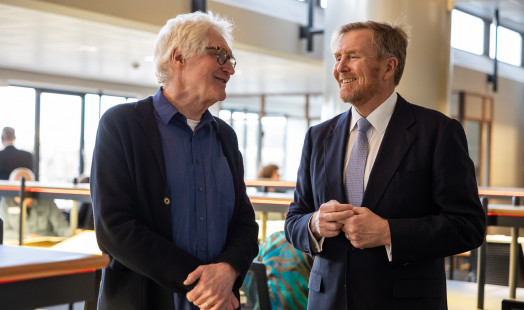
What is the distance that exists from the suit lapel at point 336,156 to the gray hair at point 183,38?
47 centimetres

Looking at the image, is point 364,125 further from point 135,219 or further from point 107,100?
point 107,100

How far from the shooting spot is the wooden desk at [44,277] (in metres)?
1.30

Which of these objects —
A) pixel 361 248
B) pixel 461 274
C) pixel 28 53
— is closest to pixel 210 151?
pixel 361 248

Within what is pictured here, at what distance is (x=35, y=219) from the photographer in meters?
4.96

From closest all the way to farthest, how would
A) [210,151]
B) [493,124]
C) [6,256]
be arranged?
[6,256] < [210,151] < [493,124]

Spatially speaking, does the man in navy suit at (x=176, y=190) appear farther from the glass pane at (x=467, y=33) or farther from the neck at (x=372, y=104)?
the glass pane at (x=467, y=33)

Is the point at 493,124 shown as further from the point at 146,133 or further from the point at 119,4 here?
the point at 146,133

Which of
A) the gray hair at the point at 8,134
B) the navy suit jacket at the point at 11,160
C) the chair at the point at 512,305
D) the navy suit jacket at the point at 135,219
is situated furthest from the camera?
the gray hair at the point at 8,134

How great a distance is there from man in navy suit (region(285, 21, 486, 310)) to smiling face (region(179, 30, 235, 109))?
0.38 meters

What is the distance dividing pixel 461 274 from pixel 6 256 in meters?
9.22

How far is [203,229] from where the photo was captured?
2.02 metres

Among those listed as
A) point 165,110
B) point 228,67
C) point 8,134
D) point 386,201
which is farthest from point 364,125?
point 8,134

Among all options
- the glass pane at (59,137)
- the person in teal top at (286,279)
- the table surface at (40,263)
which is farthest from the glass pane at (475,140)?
the table surface at (40,263)

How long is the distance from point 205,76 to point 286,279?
4.08ft
